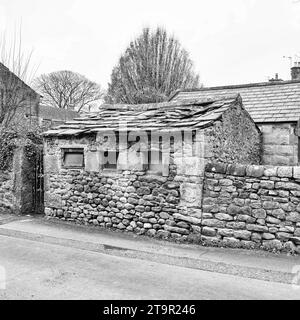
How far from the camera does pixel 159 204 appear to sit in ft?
26.4

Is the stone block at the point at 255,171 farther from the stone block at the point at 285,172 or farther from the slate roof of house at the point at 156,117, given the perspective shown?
the slate roof of house at the point at 156,117

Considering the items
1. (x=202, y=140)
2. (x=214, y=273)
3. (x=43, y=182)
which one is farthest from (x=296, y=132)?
(x=43, y=182)

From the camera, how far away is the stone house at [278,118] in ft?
37.0

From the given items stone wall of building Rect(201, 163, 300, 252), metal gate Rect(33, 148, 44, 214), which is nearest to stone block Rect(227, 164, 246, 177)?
stone wall of building Rect(201, 163, 300, 252)

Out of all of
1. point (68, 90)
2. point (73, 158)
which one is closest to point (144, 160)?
point (73, 158)

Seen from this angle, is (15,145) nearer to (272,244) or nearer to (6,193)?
(6,193)

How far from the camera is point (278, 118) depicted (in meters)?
11.4

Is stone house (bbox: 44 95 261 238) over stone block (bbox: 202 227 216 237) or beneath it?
over

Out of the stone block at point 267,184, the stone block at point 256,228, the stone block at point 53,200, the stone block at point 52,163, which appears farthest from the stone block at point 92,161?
the stone block at point 267,184

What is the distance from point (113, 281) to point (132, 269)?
2.18ft

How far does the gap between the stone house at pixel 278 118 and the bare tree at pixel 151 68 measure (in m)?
15.0

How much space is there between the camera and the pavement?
506 centimetres

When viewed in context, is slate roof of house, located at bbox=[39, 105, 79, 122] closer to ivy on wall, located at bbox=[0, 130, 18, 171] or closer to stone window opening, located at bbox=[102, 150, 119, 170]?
ivy on wall, located at bbox=[0, 130, 18, 171]

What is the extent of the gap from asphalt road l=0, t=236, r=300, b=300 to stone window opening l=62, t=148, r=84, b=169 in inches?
117
